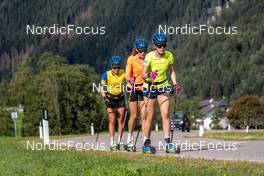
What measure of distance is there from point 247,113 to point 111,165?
82357 mm

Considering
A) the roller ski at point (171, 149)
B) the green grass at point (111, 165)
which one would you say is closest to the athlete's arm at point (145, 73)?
the roller ski at point (171, 149)

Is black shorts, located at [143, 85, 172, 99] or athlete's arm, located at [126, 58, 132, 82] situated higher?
athlete's arm, located at [126, 58, 132, 82]

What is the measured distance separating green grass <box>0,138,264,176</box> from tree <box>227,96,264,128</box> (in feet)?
239

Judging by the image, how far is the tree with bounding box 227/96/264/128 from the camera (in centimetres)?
9112

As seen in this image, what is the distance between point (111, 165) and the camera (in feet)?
41.8

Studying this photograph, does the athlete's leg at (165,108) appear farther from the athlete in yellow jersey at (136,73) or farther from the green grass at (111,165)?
the athlete in yellow jersey at (136,73)

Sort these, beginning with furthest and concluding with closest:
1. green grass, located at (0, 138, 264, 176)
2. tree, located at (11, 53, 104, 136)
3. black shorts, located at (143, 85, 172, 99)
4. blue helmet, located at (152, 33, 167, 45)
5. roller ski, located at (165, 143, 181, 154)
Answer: tree, located at (11, 53, 104, 136) < roller ski, located at (165, 143, 181, 154) < black shorts, located at (143, 85, 172, 99) < blue helmet, located at (152, 33, 167, 45) < green grass, located at (0, 138, 264, 176)

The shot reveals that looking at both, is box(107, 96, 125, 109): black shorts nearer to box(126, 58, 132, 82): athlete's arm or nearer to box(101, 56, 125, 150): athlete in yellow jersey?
box(101, 56, 125, 150): athlete in yellow jersey

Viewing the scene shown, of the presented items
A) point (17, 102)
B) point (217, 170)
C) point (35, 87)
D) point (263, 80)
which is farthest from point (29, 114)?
point (263, 80)

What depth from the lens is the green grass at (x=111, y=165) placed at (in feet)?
37.0

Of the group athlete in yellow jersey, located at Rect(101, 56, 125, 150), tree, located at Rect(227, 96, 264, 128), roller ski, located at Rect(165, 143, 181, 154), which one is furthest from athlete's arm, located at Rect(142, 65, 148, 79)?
tree, located at Rect(227, 96, 264, 128)

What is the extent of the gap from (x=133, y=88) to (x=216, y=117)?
5694 inches

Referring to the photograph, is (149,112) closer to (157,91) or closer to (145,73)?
(157,91)

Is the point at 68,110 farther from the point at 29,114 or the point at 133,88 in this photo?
Answer: the point at 133,88
